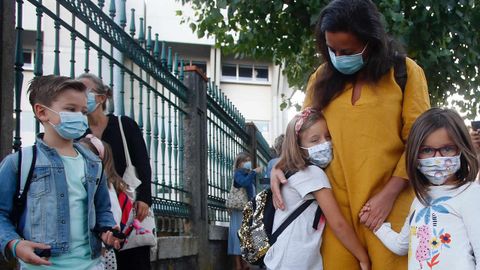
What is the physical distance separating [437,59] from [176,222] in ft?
11.4

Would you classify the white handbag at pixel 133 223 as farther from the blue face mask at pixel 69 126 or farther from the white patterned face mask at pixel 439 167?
the white patterned face mask at pixel 439 167

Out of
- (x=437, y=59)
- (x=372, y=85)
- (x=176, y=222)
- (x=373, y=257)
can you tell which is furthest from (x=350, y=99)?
(x=437, y=59)

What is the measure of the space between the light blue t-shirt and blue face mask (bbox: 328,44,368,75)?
124 cm

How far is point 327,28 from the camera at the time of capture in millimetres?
2713

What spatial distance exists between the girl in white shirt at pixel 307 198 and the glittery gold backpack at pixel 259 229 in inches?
1.6

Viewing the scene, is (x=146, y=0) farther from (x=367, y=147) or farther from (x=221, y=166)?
(x=367, y=147)

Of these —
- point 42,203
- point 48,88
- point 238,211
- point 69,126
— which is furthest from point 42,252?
point 238,211

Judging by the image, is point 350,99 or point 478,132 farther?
point 478,132

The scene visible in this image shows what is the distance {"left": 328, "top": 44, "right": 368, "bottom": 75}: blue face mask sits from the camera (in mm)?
2732

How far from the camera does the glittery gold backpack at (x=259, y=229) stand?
2.93 metres

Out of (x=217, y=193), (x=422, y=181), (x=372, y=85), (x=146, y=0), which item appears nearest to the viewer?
(x=422, y=181)

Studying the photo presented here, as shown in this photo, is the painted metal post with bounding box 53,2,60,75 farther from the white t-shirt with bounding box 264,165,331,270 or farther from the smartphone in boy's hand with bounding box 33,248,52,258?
the white t-shirt with bounding box 264,165,331,270

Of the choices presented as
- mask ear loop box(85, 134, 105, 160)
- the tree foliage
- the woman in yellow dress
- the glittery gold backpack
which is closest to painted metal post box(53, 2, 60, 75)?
mask ear loop box(85, 134, 105, 160)

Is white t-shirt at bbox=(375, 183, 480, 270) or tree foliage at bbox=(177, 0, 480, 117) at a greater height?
tree foliage at bbox=(177, 0, 480, 117)
